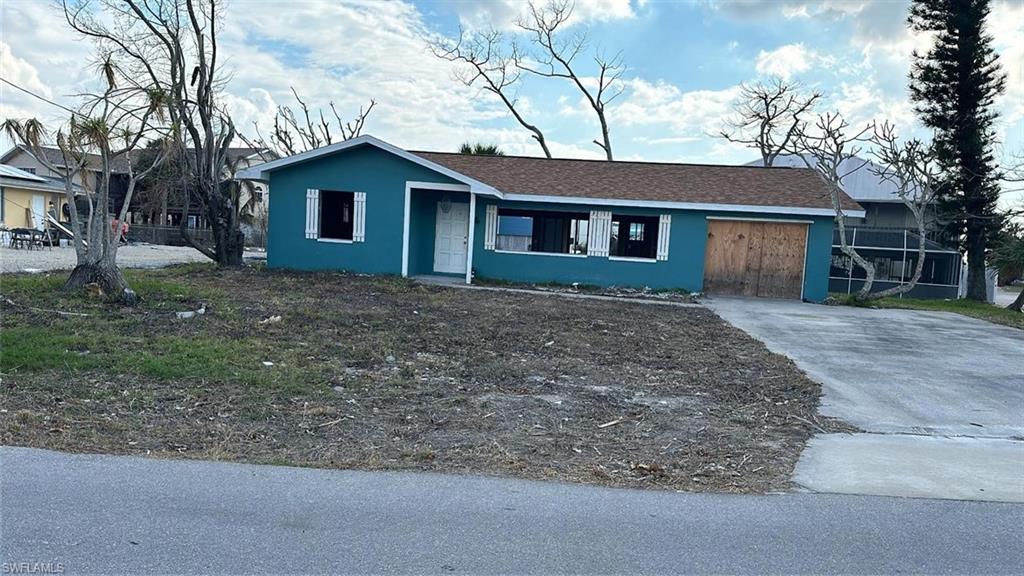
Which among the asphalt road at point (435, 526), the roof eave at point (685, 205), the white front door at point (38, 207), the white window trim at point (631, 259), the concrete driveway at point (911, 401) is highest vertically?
the roof eave at point (685, 205)

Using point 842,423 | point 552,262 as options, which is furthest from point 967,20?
point 842,423

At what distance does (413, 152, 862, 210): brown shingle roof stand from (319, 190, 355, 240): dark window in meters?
3.14

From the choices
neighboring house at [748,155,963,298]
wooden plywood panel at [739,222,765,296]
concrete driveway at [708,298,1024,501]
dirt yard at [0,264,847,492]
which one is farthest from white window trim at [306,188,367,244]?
neighboring house at [748,155,963,298]

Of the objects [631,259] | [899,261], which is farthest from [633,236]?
[899,261]

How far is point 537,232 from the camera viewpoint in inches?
857

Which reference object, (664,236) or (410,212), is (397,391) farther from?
(664,236)

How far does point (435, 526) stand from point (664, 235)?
1761 cm

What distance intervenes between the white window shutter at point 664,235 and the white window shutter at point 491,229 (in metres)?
4.71

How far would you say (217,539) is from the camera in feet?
13.3

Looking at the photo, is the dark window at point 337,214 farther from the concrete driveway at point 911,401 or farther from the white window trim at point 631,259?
the concrete driveway at point 911,401

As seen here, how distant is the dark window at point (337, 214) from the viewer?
20.9 metres

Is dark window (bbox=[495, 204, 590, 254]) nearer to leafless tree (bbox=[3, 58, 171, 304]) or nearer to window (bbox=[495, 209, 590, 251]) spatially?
window (bbox=[495, 209, 590, 251])

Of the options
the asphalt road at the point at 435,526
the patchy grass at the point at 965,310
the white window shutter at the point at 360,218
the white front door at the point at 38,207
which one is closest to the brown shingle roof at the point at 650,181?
the patchy grass at the point at 965,310

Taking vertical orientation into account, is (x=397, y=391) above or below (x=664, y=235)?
below
